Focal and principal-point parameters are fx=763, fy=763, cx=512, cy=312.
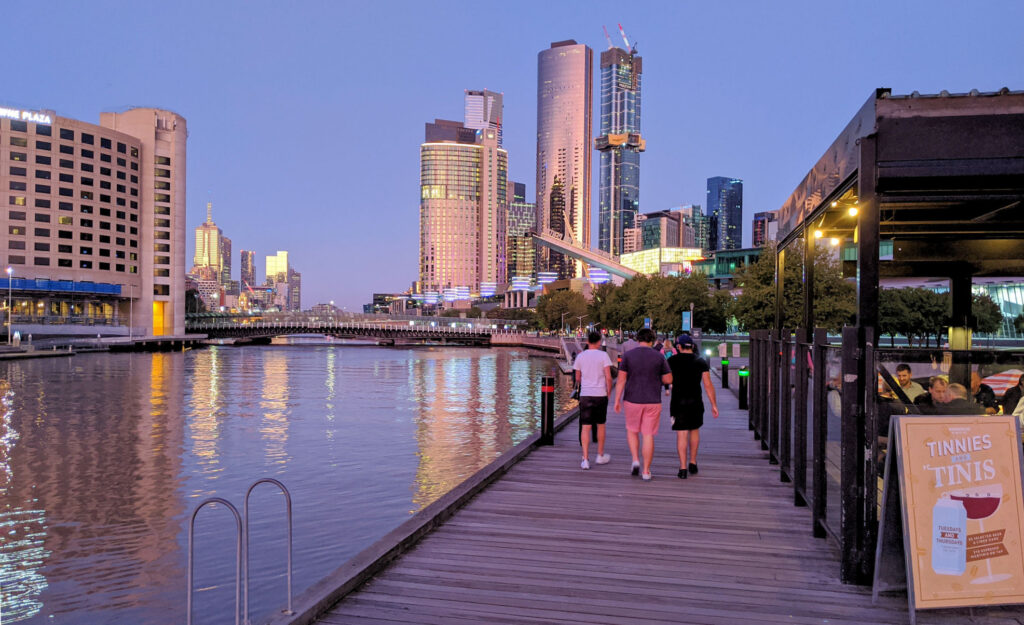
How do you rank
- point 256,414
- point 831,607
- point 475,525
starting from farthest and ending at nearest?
1. point 256,414
2. point 475,525
3. point 831,607

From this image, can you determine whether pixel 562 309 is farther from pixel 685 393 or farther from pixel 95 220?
pixel 685 393

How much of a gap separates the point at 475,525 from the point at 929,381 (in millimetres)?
4627

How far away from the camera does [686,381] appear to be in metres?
11.1

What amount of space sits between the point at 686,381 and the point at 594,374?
1401 millimetres

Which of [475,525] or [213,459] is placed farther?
[213,459]

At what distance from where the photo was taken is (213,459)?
21703 millimetres

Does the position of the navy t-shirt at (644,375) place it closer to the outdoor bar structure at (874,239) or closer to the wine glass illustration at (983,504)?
the outdoor bar structure at (874,239)

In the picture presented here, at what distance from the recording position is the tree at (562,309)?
147000 mm

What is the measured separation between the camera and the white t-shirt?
1161cm

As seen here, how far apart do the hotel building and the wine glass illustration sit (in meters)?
123

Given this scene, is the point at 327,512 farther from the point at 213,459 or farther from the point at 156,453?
the point at 156,453

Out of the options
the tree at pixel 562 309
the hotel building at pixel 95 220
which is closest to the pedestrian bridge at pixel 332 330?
the hotel building at pixel 95 220

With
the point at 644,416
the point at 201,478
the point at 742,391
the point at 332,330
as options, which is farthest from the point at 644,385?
the point at 332,330

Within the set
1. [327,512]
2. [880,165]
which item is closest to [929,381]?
[880,165]
